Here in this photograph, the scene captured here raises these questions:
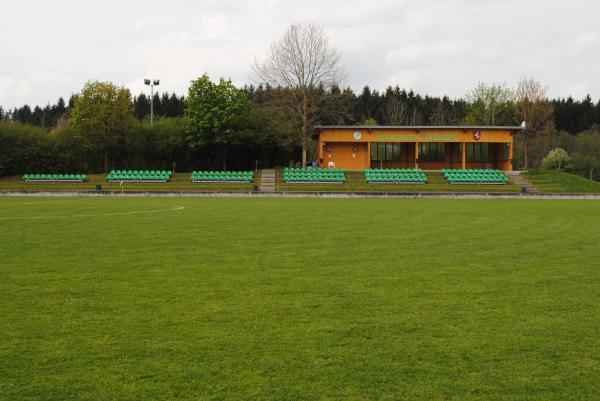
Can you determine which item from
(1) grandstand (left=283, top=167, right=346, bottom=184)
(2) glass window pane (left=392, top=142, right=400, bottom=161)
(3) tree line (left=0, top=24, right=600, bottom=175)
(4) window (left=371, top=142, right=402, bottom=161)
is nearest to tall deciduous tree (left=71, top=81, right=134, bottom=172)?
(3) tree line (left=0, top=24, right=600, bottom=175)

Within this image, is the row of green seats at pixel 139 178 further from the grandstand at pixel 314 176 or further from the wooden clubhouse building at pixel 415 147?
the wooden clubhouse building at pixel 415 147

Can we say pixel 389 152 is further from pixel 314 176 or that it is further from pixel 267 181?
pixel 267 181

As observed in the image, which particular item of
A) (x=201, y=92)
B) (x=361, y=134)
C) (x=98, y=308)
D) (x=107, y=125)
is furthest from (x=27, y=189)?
(x=98, y=308)

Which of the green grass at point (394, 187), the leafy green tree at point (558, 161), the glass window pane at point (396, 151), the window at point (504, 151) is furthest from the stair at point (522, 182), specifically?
the leafy green tree at point (558, 161)

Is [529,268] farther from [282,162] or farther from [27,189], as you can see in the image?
[282,162]

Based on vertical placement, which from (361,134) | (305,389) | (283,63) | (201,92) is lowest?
(305,389)

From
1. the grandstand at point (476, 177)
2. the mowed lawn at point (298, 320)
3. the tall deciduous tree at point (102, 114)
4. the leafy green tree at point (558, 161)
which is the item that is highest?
the tall deciduous tree at point (102, 114)

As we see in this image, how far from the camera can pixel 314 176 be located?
146ft

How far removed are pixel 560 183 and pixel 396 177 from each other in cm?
1259

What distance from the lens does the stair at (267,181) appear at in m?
41.5

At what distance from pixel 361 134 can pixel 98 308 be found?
145ft

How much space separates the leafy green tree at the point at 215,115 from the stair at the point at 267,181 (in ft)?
20.4

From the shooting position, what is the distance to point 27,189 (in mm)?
40188

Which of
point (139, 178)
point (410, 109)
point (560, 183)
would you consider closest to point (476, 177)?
point (560, 183)
